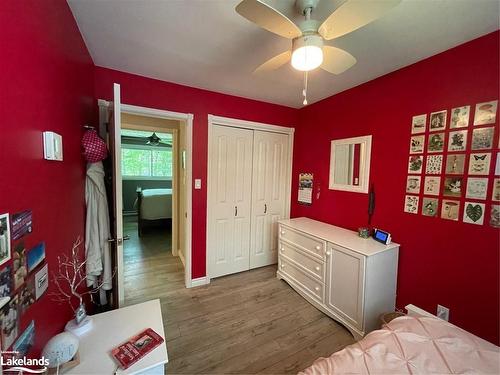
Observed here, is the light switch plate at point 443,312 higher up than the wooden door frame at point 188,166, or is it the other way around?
the wooden door frame at point 188,166

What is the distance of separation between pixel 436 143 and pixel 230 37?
1.87 m

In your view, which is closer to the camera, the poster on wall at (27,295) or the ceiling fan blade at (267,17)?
the poster on wall at (27,295)

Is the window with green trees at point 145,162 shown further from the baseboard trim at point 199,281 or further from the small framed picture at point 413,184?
the small framed picture at point 413,184

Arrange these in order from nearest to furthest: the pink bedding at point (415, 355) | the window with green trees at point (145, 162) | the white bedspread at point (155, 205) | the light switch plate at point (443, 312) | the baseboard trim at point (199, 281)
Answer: the pink bedding at point (415, 355)
the light switch plate at point (443, 312)
the baseboard trim at point (199, 281)
the white bedspread at point (155, 205)
the window with green trees at point (145, 162)

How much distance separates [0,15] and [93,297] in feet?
6.58

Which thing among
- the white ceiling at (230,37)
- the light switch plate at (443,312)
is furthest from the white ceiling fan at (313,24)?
the light switch plate at (443,312)

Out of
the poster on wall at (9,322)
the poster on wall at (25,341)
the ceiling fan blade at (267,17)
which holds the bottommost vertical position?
the poster on wall at (25,341)

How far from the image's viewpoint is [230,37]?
154cm

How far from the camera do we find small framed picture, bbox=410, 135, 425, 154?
1793 mm

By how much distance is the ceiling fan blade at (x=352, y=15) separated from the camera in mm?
894

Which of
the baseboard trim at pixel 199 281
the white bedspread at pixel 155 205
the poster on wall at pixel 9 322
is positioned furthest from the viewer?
the white bedspread at pixel 155 205

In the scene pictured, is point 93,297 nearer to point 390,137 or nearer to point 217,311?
point 217,311

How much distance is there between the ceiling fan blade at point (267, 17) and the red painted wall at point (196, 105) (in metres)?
1.62

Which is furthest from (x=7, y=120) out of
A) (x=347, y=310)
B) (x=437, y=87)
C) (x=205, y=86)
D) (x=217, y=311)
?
(x=437, y=87)
